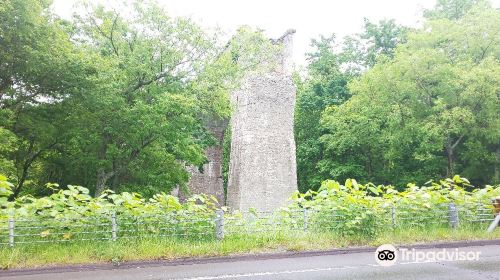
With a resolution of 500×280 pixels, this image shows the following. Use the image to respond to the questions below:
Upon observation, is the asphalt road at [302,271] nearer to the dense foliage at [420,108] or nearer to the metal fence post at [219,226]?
the metal fence post at [219,226]

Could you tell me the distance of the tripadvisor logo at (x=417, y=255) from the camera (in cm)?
806

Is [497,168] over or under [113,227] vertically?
over

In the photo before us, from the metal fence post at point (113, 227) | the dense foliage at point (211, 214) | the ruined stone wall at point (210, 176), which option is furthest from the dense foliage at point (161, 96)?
the metal fence post at point (113, 227)

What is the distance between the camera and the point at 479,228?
10867 millimetres

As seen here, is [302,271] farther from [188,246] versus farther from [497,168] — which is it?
[497,168]

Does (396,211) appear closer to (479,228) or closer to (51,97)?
(479,228)

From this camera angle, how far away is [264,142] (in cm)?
2200

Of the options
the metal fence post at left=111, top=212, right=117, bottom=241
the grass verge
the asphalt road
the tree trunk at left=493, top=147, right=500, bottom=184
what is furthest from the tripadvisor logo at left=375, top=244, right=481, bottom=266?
the tree trunk at left=493, top=147, right=500, bottom=184

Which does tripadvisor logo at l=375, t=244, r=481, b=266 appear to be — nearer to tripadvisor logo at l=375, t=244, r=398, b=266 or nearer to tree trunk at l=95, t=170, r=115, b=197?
tripadvisor logo at l=375, t=244, r=398, b=266

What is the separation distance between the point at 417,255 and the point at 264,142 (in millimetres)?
13882

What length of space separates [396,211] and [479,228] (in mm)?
2491

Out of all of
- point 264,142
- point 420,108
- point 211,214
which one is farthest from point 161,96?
point 420,108

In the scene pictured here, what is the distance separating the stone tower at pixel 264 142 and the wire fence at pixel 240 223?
434 inches

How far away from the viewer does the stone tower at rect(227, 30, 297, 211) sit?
21375 mm
